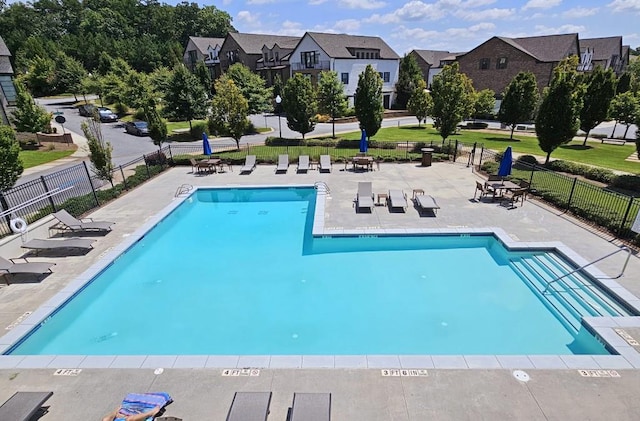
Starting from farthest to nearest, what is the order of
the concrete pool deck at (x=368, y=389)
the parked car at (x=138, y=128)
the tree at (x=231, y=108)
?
the parked car at (x=138, y=128), the tree at (x=231, y=108), the concrete pool deck at (x=368, y=389)

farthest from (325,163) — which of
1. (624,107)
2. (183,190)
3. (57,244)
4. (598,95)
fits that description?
(624,107)

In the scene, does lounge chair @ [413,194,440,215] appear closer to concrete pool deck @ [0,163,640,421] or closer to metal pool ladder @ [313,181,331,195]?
metal pool ladder @ [313,181,331,195]

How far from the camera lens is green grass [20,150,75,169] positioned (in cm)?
2578

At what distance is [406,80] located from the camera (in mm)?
53812

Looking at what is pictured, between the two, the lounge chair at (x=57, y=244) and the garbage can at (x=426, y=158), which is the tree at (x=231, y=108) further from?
the lounge chair at (x=57, y=244)

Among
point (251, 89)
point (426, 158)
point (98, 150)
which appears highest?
point (251, 89)

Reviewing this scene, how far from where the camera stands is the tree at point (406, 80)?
54.0 m

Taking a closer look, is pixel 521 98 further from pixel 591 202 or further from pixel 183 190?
pixel 183 190

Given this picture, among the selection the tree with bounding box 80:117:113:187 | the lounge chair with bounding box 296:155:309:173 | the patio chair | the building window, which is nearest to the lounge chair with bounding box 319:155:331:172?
the lounge chair with bounding box 296:155:309:173

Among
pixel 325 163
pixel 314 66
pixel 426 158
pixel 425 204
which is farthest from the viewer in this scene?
pixel 314 66

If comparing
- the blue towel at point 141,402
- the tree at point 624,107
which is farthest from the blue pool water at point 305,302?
the tree at point 624,107

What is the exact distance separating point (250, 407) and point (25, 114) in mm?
36492

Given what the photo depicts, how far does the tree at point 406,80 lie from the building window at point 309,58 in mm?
14395

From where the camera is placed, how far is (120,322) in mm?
9305
